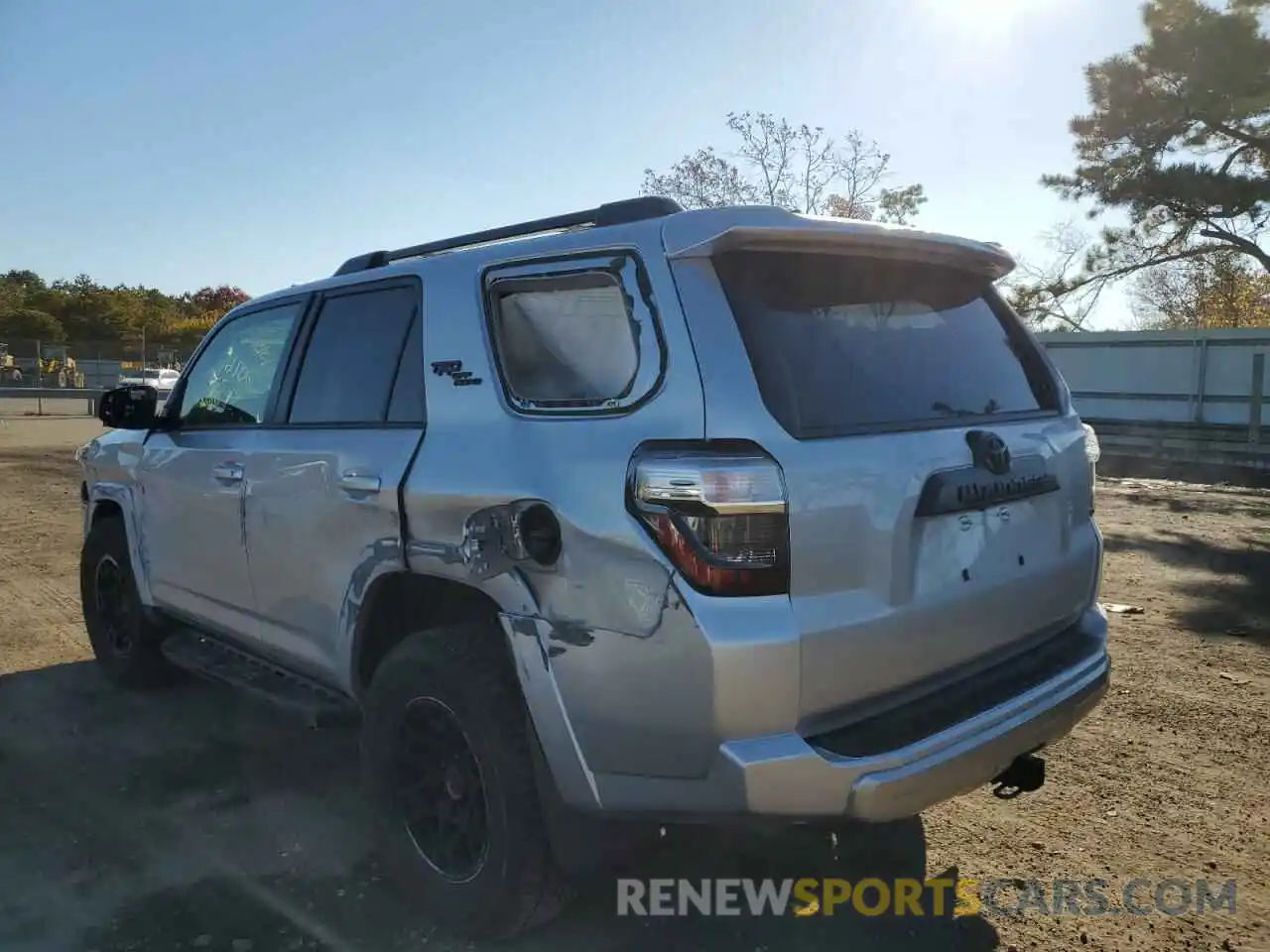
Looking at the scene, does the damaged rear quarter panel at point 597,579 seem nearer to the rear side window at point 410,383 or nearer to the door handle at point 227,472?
the rear side window at point 410,383

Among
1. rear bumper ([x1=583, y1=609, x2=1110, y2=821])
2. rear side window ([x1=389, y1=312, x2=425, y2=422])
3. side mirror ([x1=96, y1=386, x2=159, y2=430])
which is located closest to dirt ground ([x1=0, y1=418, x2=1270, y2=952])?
rear bumper ([x1=583, y1=609, x2=1110, y2=821])

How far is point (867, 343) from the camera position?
2.66 m

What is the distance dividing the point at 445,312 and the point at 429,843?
1574 mm

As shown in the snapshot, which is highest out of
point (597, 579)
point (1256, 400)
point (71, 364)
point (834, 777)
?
point (71, 364)

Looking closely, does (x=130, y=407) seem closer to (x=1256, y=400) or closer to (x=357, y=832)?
(x=357, y=832)

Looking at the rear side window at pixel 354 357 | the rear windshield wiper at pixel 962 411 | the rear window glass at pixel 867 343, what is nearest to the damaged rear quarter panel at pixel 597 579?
the rear window glass at pixel 867 343

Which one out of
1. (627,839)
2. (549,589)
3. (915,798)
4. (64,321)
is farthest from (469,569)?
(64,321)

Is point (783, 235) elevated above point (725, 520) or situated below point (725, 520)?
above

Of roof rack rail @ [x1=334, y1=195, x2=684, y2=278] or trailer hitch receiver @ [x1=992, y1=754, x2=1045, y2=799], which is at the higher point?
roof rack rail @ [x1=334, y1=195, x2=684, y2=278]

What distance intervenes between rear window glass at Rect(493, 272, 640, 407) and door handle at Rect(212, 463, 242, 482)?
1478 mm

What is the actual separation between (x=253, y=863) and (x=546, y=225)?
2.29 meters

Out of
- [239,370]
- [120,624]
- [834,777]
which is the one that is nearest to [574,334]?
[834,777]

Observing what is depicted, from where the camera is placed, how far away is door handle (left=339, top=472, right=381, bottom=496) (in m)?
2.99

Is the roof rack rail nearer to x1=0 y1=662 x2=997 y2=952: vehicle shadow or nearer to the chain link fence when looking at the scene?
x1=0 y1=662 x2=997 y2=952: vehicle shadow
